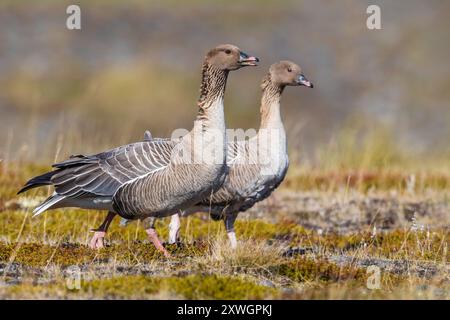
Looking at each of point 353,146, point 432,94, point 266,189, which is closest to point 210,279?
point 266,189

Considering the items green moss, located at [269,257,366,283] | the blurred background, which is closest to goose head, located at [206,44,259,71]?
green moss, located at [269,257,366,283]

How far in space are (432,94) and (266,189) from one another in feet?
106

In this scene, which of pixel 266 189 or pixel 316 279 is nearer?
pixel 316 279

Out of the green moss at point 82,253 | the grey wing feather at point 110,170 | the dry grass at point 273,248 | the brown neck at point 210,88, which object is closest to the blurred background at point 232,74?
the dry grass at point 273,248

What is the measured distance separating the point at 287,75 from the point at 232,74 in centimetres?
2725

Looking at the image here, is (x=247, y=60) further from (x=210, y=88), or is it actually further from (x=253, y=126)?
(x=253, y=126)

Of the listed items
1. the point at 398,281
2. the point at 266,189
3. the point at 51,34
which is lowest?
the point at 398,281

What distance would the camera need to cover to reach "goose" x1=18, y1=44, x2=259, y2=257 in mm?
9445

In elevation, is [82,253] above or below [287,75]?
below

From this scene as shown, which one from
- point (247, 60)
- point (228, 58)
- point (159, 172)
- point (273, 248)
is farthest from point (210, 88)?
point (273, 248)

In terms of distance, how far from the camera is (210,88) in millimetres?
9891
